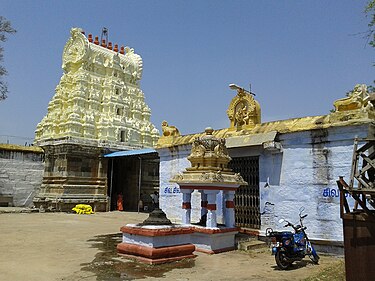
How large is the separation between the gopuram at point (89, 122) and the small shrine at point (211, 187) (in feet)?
49.2

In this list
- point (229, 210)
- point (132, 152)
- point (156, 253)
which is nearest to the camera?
point (156, 253)

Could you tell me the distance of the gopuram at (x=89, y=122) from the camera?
23828mm

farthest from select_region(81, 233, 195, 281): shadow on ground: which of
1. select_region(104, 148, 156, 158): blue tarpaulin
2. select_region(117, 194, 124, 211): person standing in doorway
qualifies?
select_region(117, 194, 124, 211): person standing in doorway

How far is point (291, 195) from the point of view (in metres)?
10.3

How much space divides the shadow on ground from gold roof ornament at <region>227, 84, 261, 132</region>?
548 cm

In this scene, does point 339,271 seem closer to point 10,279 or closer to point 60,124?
point 10,279

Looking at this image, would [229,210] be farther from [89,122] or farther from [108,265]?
[89,122]

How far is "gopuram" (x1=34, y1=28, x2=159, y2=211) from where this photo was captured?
23828 mm

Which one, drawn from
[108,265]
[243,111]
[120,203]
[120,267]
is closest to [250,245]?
[120,267]

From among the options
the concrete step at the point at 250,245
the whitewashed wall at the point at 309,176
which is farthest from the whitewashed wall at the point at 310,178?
the concrete step at the point at 250,245

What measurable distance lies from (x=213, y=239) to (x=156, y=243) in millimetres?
2027

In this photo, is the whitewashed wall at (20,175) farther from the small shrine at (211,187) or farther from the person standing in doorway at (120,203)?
the small shrine at (211,187)

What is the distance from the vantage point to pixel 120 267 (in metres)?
7.74

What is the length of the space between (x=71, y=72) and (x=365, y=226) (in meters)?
27.2
